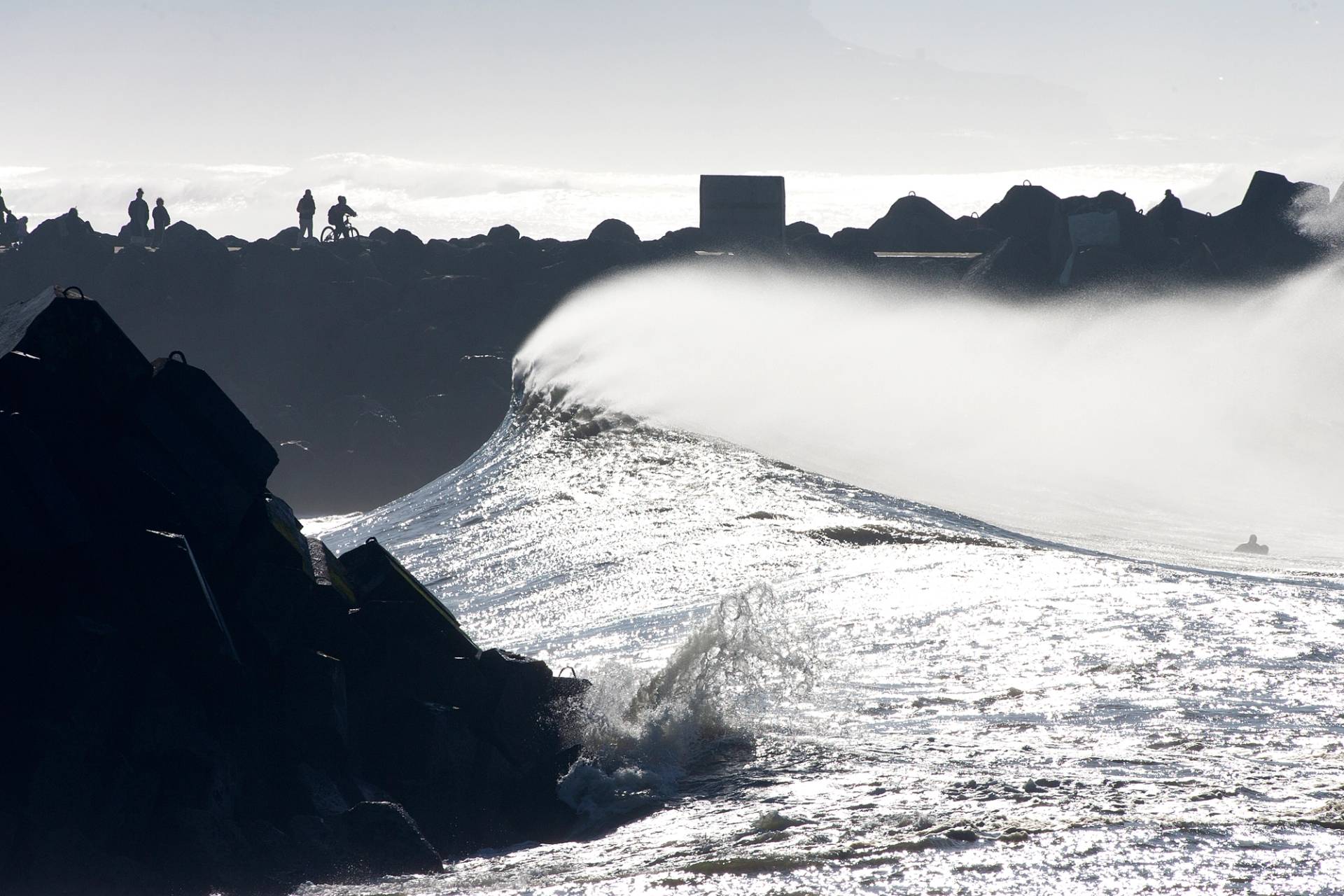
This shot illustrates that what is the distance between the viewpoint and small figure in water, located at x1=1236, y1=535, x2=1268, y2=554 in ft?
59.1

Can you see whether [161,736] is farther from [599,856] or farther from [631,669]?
[631,669]

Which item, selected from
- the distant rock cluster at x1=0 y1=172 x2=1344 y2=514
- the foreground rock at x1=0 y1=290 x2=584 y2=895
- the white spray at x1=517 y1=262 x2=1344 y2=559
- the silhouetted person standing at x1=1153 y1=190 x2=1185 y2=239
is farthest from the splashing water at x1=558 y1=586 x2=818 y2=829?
the silhouetted person standing at x1=1153 y1=190 x2=1185 y2=239

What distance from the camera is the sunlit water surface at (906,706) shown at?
7.41m

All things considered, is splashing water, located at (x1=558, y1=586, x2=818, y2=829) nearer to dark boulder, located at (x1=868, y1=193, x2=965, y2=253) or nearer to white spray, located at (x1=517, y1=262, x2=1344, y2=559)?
white spray, located at (x1=517, y1=262, x2=1344, y2=559)

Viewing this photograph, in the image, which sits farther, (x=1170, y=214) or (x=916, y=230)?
(x=916, y=230)

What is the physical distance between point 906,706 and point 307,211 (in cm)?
4799

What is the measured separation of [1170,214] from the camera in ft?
147

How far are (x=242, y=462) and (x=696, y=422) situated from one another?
52.1 ft

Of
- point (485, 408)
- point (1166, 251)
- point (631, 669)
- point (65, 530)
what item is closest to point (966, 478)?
point (631, 669)

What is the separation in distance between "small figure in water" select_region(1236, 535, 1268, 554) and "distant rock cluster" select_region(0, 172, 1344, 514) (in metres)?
23.7

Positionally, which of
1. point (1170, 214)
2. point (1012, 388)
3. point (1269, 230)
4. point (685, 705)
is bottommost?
point (685, 705)

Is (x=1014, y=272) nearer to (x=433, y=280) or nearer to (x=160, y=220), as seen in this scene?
(x=433, y=280)

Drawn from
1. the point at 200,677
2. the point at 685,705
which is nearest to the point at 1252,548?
the point at 685,705

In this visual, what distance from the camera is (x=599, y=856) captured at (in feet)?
26.0
